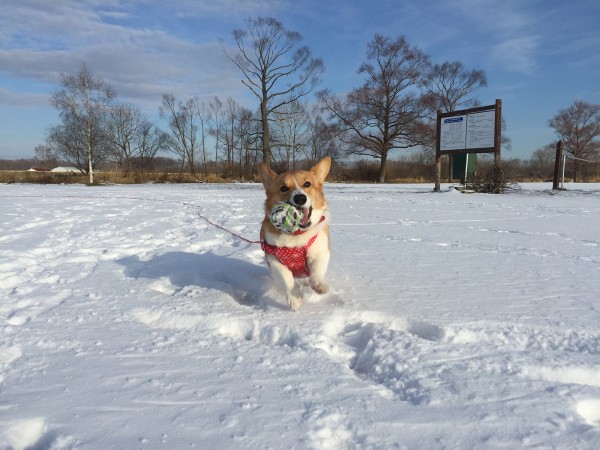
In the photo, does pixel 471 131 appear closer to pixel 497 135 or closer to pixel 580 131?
pixel 497 135

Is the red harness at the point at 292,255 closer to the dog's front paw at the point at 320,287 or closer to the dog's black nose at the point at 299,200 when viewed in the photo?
the dog's front paw at the point at 320,287

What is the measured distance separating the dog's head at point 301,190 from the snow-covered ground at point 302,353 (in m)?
0.58

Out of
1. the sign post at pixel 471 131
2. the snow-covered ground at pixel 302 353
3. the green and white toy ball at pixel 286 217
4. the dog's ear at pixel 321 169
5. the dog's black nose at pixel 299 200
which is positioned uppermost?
the sign post at pixel 471 131

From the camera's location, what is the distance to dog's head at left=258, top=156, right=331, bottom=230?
8.41ft

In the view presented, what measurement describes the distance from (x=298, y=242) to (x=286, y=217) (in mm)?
199

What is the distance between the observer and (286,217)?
8.18ft

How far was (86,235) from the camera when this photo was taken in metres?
4.83

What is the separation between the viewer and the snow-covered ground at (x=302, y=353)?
47.7 inches

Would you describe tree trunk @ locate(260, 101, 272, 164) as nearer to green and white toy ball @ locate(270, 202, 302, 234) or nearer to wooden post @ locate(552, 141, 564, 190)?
wooden post @ locate(552, 141, 564, 190)

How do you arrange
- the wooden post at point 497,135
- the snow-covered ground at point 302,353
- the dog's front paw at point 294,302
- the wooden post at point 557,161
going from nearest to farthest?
the snow-covered ground at point 302,353 < the dog's front paw at point 294,302 < the wooden post at point 497,135 < the wooden post at point 557,161

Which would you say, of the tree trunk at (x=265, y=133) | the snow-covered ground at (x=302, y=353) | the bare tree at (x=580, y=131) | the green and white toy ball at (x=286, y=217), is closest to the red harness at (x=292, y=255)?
the green and white toy ball at (x=286, y=217)

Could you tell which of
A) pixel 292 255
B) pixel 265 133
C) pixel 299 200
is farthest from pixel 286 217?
pixel 265 133

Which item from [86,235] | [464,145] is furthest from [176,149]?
[86,235]

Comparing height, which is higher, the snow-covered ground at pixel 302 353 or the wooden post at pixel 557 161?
the wooden post at pixel 557 161
